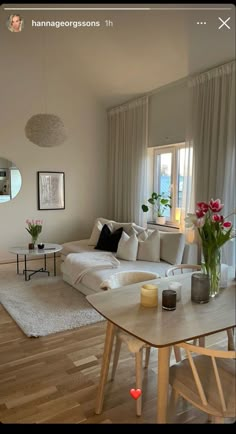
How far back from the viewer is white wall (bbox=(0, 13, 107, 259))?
4648 millimetres

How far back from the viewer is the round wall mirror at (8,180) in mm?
4734

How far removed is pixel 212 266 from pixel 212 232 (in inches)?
6.2

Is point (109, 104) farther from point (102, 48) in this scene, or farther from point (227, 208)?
point (227, 208)

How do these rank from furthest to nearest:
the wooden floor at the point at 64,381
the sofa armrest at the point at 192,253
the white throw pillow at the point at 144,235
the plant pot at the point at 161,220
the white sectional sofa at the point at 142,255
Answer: the plant pot at the point at 161,220, the white throw pillow at the point at 144,235, the white sectional sofa at the point at 142,255, the sofa armrest at the point at 192,253, the wooden floor at the point at 64,381

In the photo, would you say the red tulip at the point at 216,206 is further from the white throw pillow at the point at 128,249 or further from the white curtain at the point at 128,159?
the white curtain at the point at 128,159

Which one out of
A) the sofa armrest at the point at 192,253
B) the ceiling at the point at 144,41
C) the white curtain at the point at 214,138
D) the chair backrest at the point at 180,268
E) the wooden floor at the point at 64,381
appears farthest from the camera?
the chair backrest at the point at 180,268

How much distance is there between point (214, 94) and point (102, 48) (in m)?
0.66

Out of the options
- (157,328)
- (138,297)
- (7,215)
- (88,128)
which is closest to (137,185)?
(88,128)

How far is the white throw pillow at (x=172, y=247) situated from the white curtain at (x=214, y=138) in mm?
1401

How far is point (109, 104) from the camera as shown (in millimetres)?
5004

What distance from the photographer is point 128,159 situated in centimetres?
489

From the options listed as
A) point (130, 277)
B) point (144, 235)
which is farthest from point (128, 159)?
point (130, 277)

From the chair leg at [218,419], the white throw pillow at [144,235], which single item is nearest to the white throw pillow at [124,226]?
the white throw pillow at [144,235]

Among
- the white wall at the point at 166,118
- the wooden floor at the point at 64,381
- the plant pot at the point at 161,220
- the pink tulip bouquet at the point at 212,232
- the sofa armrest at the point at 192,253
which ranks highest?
the white wall at the point at 166,118
